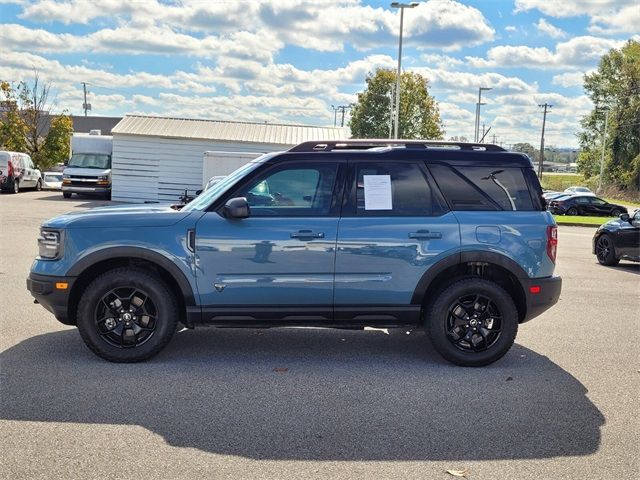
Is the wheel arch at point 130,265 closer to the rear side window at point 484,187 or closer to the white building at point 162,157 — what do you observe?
the rear side window at point 484,187

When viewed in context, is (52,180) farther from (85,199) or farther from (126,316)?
(126,316)

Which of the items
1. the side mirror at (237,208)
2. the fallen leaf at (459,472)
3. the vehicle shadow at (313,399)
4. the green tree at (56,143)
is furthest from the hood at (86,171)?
the fallen leaf at (459,472)

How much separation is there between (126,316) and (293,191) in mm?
1766

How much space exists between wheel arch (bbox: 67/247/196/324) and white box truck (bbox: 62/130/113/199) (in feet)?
81.6

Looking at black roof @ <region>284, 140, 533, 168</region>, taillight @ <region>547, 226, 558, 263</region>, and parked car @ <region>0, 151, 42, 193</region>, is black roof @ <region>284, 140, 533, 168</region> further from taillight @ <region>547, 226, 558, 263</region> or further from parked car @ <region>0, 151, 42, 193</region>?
parked car @ <region>0, 151, 42, 193</region>

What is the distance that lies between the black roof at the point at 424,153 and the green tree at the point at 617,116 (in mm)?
67714

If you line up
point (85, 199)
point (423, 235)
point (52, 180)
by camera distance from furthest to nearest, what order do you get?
1. point (52, 180)
2. point (85, 199)
3. point (423, 235)

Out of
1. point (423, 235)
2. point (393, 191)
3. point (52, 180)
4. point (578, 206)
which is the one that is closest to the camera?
point (423, 235)

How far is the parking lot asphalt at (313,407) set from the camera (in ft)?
13.7

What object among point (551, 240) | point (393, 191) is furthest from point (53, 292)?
point (551, 240)

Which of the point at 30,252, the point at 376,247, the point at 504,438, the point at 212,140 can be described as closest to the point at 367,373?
the point at 376,247

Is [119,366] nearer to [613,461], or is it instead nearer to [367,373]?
[367,373]

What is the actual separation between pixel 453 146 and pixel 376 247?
123cm

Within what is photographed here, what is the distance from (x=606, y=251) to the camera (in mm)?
14617
